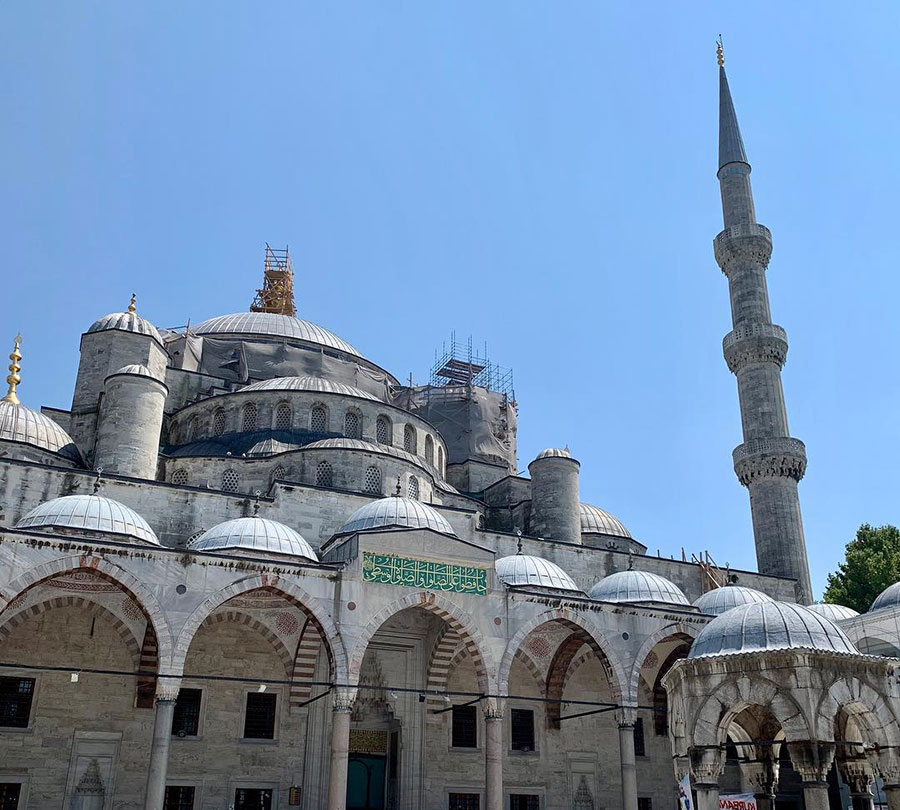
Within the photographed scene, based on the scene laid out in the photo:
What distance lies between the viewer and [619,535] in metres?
21.6

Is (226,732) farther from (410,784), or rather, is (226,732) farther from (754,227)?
(754,227)

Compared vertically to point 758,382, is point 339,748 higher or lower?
lower

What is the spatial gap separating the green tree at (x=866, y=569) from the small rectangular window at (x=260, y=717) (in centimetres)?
1574

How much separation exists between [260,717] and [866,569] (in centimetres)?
1653

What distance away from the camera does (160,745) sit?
1150cm

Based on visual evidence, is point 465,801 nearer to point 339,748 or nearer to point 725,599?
point 339,748

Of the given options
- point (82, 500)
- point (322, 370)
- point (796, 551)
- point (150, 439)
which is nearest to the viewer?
point (82, 500)

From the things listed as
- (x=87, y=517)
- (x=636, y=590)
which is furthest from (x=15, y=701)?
(x=636, y=590)

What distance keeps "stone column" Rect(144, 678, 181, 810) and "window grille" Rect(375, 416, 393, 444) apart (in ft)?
26.5

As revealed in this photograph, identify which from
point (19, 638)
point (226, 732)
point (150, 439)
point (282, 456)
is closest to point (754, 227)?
point (282, 456)

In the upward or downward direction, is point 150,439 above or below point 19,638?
above

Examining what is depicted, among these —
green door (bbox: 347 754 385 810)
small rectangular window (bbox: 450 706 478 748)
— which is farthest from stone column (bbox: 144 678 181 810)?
small rectangular window (bbox: 450 706 478 748)

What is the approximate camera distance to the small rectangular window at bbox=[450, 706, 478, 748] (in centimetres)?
1580

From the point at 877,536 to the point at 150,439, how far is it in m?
19.2
